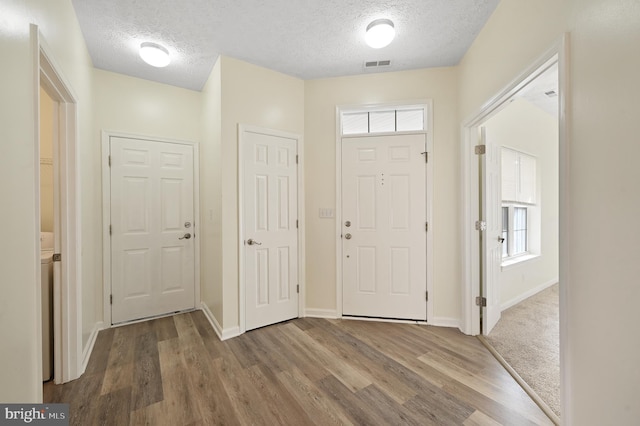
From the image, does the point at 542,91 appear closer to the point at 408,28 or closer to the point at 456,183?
the point at 456,183

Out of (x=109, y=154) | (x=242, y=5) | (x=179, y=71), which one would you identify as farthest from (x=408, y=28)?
(x=109, y=154)

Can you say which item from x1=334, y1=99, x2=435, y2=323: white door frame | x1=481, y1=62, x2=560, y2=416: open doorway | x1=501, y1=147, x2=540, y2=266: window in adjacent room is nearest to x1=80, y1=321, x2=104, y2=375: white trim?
x1=334, y1=99, x2=435, y2=323: white door frame

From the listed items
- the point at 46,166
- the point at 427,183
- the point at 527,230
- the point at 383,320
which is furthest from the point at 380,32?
the point at 527,230

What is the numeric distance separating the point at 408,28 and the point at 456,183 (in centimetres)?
154

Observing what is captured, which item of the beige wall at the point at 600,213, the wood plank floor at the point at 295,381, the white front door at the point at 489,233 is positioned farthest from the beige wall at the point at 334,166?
the beige wall at the point at 600,213

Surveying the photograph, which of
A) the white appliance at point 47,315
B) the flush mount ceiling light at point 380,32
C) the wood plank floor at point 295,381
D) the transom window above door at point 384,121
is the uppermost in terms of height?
the flush mount ceiling light at point 380,32

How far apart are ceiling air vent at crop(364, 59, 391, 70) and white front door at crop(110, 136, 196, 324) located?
7.60ft

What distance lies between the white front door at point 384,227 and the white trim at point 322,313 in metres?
0.12

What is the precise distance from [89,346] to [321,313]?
7.15 ft

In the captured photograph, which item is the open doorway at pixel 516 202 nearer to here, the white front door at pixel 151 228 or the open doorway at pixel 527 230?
the open doorway at pixel 527 230

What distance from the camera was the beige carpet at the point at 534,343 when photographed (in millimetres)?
1871

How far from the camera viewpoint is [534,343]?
246 centimetres

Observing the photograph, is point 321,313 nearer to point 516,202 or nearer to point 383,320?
point 383,320

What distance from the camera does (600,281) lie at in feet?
3.77
